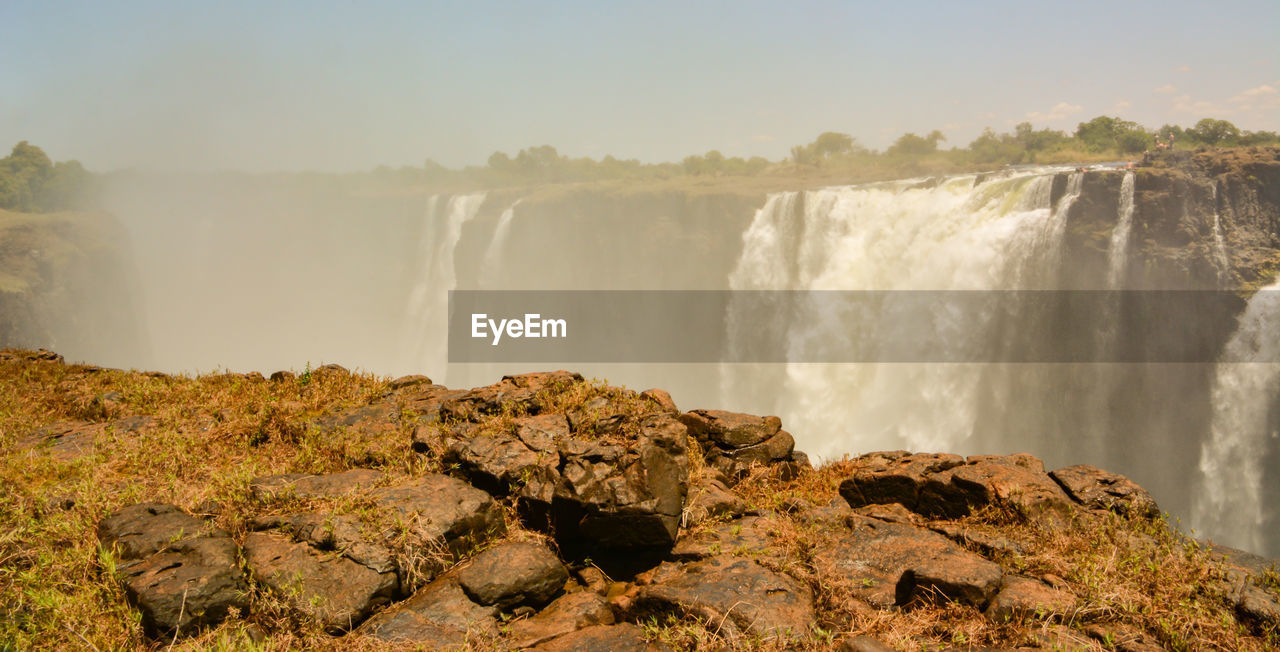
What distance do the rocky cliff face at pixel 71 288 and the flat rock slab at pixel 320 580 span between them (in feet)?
152

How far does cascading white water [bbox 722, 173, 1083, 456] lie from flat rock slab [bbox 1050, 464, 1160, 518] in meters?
18.5

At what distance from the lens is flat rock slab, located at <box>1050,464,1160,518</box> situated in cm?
494

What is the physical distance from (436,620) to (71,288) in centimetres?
5692

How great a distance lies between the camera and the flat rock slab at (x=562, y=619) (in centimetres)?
345

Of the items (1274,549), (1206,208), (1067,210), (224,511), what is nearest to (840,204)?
(1067,210)

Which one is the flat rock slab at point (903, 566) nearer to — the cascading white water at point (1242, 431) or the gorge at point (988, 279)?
the gorge at point (988, 279)

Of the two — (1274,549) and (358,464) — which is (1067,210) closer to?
(1274,549)

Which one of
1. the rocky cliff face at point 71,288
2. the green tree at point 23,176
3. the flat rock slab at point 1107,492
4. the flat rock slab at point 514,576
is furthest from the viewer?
the green tree at point 23,176

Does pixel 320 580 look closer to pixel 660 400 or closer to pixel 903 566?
pixel 660 400

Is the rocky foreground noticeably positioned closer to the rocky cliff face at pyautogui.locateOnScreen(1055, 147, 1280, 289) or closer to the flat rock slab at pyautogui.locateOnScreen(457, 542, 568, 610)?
the flat rock slab at pyautogui.locateOnScreen(457, 542, 568, 610)

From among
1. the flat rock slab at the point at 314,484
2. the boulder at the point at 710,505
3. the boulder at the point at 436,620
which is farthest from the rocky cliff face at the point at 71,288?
the boulder at the point at 710,505

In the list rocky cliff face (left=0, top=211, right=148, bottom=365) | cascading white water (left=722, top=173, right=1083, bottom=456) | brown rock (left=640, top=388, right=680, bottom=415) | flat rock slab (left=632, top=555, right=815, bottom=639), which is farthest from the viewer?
rocky cliff face (left=0, top=211, right=148, bottom=365)

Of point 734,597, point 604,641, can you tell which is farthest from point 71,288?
point 734,597

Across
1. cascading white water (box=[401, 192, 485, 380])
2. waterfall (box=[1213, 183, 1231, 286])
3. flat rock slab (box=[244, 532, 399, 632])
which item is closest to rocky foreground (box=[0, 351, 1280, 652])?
flat rock slab (box=[244, 532, 399, 632])
